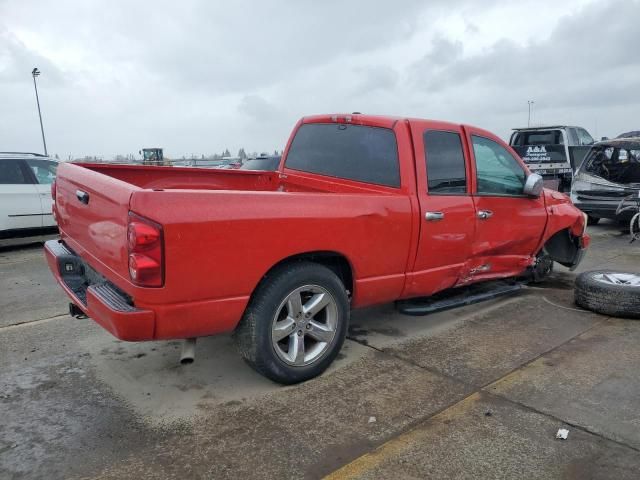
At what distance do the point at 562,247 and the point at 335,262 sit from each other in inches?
137

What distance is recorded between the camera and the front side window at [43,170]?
907 centimetres

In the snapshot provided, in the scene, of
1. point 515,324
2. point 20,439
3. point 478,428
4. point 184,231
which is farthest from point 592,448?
point 20,439

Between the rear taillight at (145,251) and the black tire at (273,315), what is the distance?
662 millimetres

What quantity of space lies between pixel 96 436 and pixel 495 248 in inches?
141

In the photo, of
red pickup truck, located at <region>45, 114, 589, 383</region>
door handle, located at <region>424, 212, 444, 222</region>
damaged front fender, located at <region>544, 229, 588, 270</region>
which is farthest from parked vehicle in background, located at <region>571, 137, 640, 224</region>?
door handle, located at <region>424, 212, 444, 222</region>

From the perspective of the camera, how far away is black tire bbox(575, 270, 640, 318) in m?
4.71

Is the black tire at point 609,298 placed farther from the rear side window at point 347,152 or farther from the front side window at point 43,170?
the front side window at point 43,170

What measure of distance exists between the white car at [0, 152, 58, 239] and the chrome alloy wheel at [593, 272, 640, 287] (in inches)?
335

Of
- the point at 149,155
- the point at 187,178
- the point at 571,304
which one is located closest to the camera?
the point at 187,178

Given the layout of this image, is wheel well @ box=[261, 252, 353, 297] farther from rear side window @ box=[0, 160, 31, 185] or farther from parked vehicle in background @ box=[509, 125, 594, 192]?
parked vehicle in background @ box=[509, 125, 594, 192]

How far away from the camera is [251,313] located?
316 cm

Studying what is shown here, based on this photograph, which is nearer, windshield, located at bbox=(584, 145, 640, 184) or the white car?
the white car

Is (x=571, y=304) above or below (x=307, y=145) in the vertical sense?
below

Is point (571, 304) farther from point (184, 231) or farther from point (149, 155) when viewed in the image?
point (149, 155)
